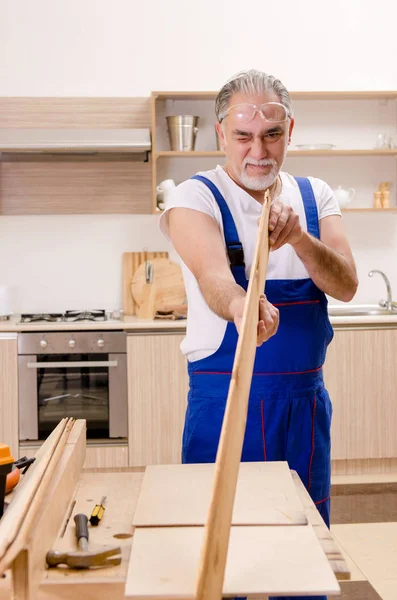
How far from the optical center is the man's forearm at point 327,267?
5.50ft

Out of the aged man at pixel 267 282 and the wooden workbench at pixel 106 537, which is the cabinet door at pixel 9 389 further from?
the wooden workbench at pixel 106 537

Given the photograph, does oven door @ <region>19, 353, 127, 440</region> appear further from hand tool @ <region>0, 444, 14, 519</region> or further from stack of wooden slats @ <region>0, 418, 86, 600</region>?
hand tool @ <region>0, 444, 14, 519</region>

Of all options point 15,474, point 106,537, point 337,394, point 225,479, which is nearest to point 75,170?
point 337,394

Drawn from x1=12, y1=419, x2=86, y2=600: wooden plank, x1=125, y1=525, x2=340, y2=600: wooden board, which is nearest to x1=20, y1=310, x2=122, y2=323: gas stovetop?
x1=12, y1=419, x2=86, y2=600: wooden plank

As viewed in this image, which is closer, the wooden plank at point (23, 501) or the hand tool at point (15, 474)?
the wooden plank at point (23, 501)

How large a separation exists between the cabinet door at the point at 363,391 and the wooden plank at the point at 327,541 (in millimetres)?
2608

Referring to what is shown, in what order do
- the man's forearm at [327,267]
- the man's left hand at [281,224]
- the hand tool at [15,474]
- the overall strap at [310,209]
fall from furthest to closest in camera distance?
the overall strap at [310,209] → the man's forearm at [327,267] → the man's left hand at [281,224] → the hand tool at [15,474]

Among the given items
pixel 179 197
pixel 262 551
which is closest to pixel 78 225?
pixel 179 197

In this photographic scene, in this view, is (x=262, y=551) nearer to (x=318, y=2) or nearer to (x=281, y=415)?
(x=281, y=415)

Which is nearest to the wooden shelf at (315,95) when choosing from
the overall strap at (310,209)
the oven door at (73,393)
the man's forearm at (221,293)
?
the oven door at (73,393)

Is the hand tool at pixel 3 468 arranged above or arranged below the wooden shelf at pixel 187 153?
below

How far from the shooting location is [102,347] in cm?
385

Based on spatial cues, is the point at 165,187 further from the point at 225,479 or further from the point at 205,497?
the point at 225,479

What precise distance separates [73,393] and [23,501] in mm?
2805
